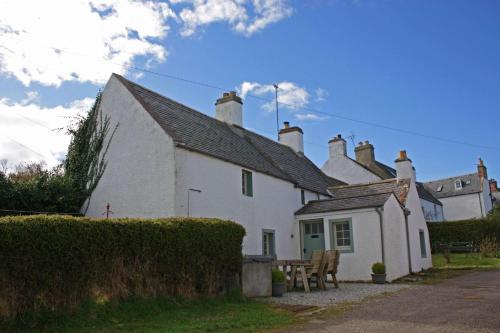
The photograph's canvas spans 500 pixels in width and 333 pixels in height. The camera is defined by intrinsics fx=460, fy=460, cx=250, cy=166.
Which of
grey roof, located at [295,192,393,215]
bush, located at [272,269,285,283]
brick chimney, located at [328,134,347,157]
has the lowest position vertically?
bush, located at [272,269,285,283]

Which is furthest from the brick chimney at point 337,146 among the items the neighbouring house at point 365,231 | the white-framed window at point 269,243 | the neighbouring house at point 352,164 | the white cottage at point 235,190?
the white-framed window at point 269,243

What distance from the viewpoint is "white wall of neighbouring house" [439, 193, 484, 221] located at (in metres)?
51.9

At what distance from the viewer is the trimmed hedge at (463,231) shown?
34.4 meters

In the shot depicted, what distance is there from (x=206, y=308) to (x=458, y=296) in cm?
696

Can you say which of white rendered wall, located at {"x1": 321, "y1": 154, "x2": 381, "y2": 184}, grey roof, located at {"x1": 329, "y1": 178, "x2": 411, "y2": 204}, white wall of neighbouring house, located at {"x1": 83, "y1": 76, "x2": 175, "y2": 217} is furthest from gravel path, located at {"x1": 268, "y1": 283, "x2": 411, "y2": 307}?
white rendered wall, located at {"x1": 321, "y1": 154, "x2": 381, "y2": 184}

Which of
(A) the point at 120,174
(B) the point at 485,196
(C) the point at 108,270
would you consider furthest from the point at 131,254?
(B) the point at 485,196

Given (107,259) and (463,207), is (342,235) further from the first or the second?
(463,207)

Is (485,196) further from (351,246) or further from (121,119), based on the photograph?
(121,119)

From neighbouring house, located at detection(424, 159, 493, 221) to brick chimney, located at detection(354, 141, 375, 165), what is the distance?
→ 1953 cm

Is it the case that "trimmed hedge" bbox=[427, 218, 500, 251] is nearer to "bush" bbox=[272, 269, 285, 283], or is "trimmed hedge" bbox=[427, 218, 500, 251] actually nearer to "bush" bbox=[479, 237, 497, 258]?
"bush" bbox=[479, 237, 497, 258]

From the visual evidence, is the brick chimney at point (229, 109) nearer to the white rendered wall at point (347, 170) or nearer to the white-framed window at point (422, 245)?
the white-framed window at point (422, 245)

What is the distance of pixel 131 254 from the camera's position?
34.0ft

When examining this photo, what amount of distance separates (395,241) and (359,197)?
247 cm

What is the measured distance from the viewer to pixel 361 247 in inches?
772
